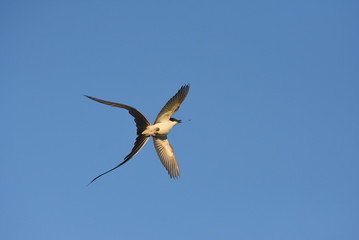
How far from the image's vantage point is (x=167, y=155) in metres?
16.1

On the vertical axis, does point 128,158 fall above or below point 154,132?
below

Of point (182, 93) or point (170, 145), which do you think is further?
point (170, 145)

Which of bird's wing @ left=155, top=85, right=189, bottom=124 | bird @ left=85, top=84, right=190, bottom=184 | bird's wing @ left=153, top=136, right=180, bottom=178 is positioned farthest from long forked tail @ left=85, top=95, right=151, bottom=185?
bird's wing @ left=153, top=136, right=180, bottom=178

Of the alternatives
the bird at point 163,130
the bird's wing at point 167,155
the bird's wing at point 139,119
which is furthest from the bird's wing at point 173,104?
the bird's wing at point 167,155

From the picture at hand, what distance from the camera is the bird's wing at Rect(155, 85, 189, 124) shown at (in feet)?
48.9

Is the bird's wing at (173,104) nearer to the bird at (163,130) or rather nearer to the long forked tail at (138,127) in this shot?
the bird at (163,130)

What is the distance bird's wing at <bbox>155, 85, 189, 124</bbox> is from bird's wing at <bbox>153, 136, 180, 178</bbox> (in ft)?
3.44

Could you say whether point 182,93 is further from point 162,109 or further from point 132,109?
point 132,109

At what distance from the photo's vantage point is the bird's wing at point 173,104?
1490cm

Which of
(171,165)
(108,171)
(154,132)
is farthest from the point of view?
(171,165)

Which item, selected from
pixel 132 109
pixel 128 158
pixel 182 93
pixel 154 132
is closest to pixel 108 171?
pixel 128 158

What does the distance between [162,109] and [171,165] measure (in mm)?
2363

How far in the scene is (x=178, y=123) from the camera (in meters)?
15.5

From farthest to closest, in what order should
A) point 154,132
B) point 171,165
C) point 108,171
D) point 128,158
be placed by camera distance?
point 171,165 → point 154,132 → point 128,158 → point 108,171
